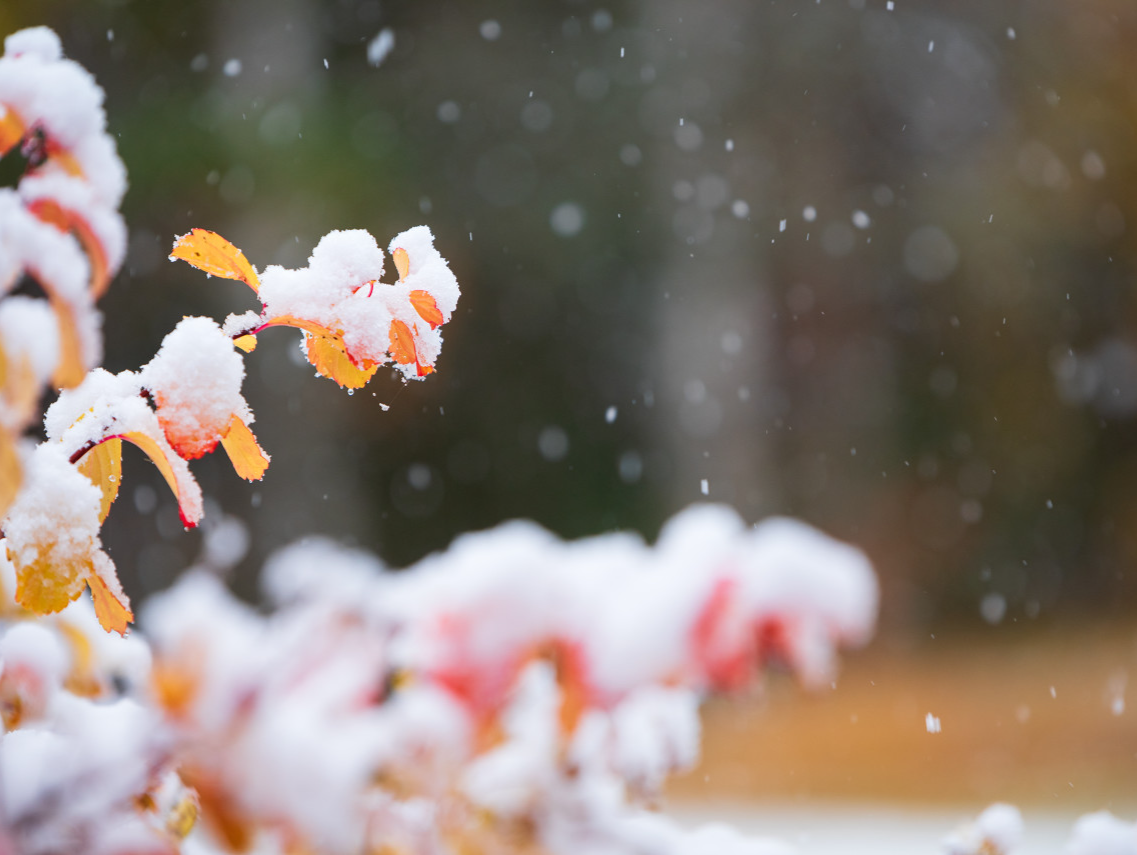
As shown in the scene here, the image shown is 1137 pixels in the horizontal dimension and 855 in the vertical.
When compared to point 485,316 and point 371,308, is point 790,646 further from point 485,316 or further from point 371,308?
point 485,316

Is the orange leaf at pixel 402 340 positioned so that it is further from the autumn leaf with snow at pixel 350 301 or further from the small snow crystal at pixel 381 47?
the small snow crystal at pixel 381 47

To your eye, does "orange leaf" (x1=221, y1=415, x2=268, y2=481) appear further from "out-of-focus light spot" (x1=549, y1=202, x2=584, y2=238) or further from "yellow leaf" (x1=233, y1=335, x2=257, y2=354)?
"out-of-focus light spot" (x1=549, y1=202, x2=584, y2=238)

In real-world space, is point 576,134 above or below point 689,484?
above

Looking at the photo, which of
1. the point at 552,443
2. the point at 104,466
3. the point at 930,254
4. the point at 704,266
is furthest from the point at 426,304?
the point at 930,254

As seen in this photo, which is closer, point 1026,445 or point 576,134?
point 576,134

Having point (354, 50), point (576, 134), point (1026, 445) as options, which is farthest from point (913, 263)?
point (354, 50)

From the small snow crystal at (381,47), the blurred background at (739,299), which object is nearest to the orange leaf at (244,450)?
the blurred background at (739,299)

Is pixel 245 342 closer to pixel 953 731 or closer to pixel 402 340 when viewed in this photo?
pixel 402 340
